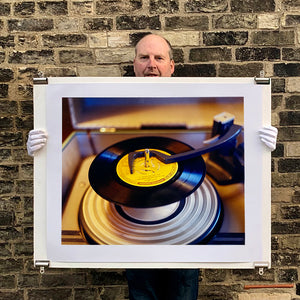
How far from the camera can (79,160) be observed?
1504 millimetres

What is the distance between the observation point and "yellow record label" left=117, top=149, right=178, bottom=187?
1465 millimetres

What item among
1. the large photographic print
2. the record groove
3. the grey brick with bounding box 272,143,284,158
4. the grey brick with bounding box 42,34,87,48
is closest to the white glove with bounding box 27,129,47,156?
the large photographic print

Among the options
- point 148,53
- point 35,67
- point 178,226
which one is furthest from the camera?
point 35,67

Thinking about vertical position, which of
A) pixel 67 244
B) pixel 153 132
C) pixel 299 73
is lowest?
pixel 67 244

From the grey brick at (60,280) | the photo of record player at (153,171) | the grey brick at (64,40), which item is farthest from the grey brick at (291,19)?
the grey brick at (60,280)

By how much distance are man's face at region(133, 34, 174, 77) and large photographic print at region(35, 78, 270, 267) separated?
31 cm

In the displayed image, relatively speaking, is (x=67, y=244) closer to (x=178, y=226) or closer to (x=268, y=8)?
(x=178, y=226)

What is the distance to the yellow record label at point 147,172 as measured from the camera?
1465 millimetres

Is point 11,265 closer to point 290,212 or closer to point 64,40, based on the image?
point 64,40

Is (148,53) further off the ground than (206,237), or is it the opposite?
(148,53)

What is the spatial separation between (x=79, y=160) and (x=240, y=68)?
1182 mm

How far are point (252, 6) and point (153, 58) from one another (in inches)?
31.2

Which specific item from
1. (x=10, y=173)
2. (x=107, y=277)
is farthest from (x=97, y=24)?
(x=107, y=277)

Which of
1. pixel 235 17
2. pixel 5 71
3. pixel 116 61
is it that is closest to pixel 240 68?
pixel 235 17
